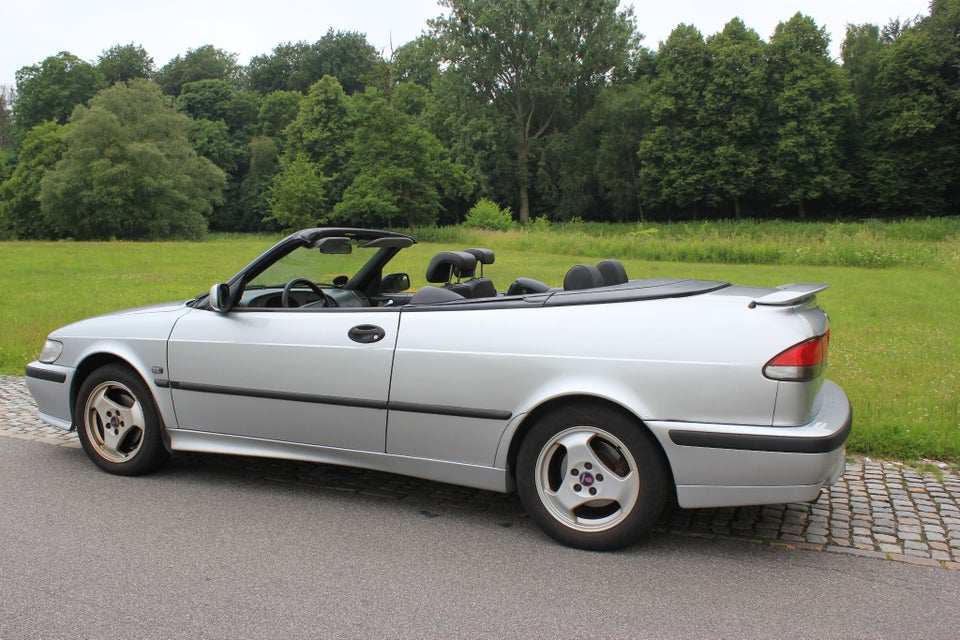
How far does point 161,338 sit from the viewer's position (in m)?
4.67

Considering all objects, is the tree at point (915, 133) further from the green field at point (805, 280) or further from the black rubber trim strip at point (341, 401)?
the black rubber trim strip at point (341, 401)

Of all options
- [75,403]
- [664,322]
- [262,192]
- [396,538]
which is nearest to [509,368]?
[664,322]

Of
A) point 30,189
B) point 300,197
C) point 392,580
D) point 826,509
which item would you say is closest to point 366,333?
point 392,580

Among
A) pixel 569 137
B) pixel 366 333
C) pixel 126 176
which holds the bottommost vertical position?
pixel 366 333

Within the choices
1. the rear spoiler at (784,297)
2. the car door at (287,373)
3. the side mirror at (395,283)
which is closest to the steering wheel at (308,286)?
the car door at (287,373)

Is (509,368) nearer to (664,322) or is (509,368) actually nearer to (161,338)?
(664,322)

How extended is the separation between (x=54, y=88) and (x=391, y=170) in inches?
1677

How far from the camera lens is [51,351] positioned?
503 cm

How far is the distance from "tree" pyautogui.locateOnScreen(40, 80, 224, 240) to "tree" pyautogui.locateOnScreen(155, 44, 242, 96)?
3447 centimetres

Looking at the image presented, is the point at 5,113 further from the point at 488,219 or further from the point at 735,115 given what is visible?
the point at 735,115

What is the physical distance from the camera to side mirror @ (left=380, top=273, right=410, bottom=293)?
18.3 feet

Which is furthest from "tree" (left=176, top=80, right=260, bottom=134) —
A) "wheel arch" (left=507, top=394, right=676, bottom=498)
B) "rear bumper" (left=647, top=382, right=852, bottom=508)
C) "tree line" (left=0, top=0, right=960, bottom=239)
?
"rear bumper" (left=647, top=382, right=852, bottom=508)

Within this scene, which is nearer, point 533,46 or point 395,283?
point 395,283

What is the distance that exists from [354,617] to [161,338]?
240cm
